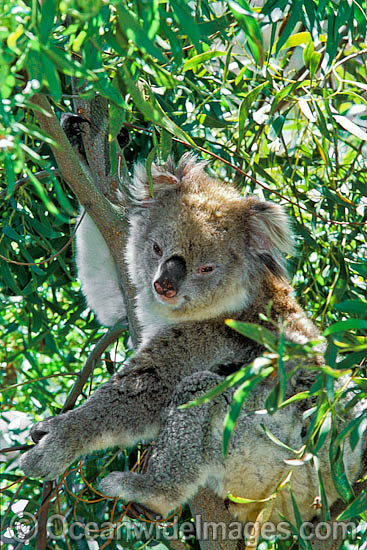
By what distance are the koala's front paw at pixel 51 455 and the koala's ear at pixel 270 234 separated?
1.03m

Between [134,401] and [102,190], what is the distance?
79cm

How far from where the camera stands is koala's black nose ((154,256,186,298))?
2404mm

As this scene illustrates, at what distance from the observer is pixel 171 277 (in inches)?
96.2

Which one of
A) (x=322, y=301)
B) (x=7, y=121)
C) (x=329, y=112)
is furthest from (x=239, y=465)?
(x=7, y=121)

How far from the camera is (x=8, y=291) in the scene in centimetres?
342

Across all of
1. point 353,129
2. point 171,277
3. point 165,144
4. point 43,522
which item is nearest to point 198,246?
point 171,277

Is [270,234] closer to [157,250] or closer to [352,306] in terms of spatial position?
[157,250]

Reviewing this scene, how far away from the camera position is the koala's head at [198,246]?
2.55m

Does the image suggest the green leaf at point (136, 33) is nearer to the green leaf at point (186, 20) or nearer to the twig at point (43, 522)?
the green leaf at point (186, 20)

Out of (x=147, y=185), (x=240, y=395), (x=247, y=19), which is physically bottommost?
(x=240, y=395)

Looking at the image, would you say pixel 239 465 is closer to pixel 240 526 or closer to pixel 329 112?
pixel 240 526

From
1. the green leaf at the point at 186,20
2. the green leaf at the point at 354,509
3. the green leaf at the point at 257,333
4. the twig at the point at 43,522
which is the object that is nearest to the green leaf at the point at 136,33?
the green leaf at the point at 186,20

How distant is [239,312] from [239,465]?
2.00 ft

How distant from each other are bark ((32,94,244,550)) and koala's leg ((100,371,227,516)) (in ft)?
0.34
